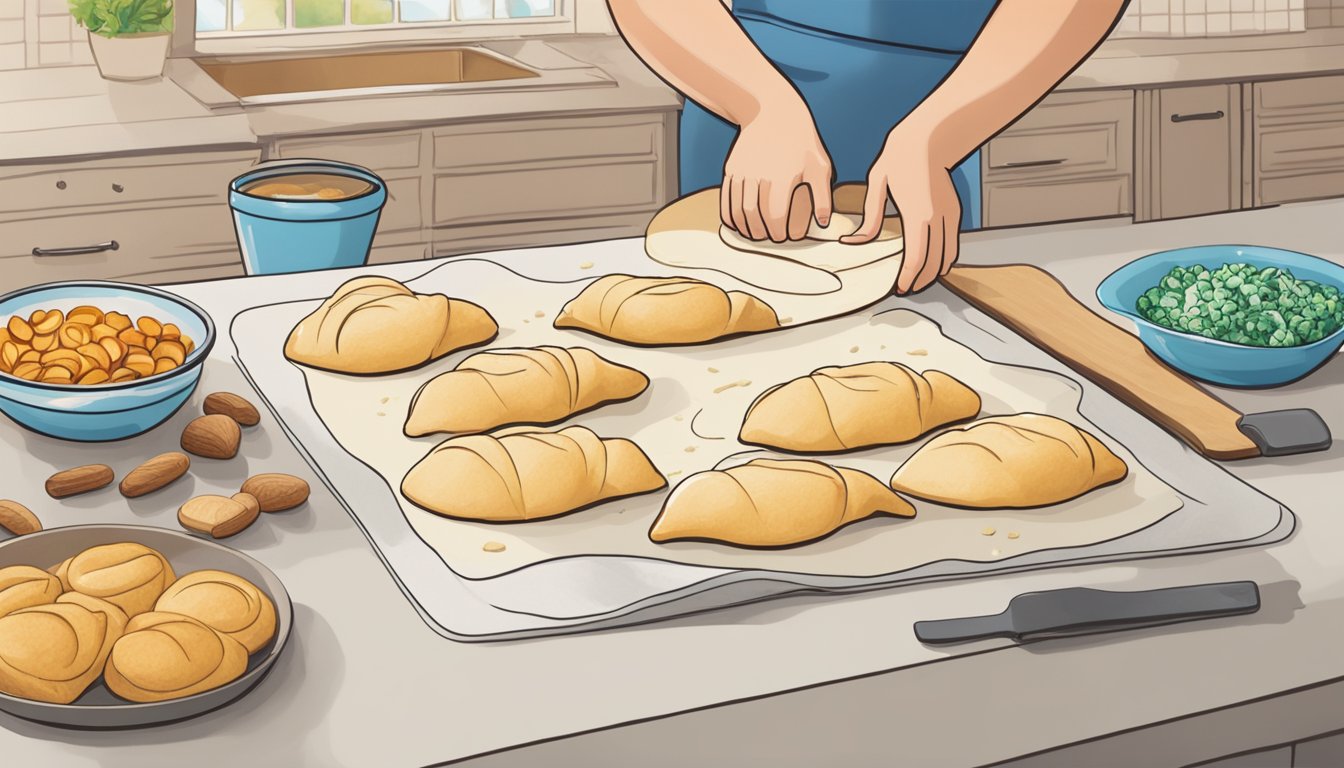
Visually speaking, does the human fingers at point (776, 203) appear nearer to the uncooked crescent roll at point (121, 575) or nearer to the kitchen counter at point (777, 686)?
the kitchen counter at point (777, 686)

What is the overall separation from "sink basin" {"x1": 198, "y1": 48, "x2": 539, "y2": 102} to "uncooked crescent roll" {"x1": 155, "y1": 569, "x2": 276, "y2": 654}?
2.21 meters

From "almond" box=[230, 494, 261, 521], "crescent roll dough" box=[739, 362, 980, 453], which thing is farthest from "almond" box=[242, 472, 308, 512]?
"crescent roll dough" box=[739, 362, 980, 453]

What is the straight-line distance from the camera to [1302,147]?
3186 millimetres

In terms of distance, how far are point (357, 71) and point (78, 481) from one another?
2.25m

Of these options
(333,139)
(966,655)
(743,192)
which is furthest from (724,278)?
(333,139)

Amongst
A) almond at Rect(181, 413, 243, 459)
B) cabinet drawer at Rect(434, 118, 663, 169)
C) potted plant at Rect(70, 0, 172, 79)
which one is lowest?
almond at Rect(181, 413, 243, 459)

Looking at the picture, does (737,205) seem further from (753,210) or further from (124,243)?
(124,243)

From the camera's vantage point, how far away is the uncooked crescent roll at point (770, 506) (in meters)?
0.90

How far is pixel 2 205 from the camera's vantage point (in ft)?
7.45

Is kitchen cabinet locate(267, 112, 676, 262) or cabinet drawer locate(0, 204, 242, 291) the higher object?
kitchen cabinet locate(267, 112, 676, 262)

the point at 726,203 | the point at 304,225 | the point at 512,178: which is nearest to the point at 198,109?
the point at 512,178

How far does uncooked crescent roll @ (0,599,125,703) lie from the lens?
27.1 inches

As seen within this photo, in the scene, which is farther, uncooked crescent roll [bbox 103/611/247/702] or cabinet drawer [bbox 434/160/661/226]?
cabinet drawer [bbox 434/160/661/226]

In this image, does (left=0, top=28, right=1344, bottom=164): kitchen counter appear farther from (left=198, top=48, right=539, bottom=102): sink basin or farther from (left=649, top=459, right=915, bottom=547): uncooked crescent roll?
(left=649, top=459, right=915, bottom=547): uncooked crescent roll
